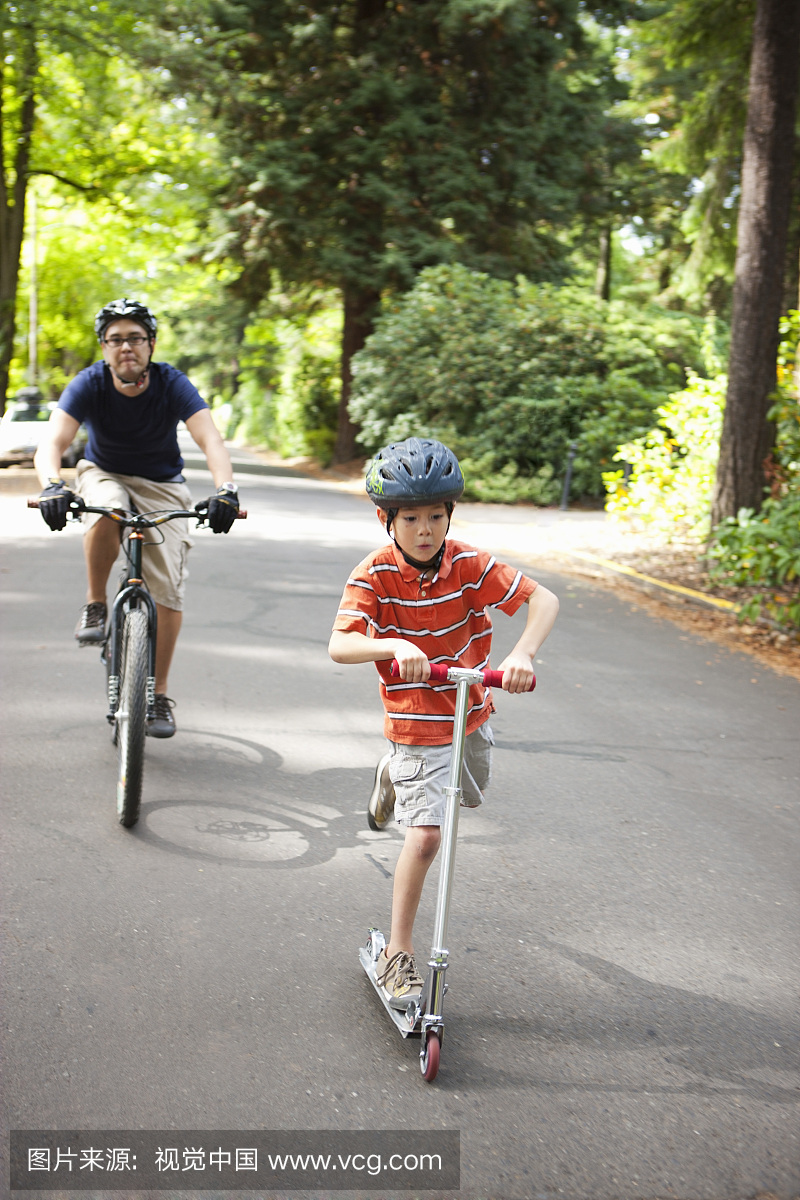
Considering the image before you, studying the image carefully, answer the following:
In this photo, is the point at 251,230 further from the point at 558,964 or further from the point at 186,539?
the point at 558,964

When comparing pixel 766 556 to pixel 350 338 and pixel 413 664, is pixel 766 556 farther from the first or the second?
pixel 350 338

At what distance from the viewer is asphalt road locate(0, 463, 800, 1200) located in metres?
2.80

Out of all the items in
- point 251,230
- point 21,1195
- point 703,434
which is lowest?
point 21,1195

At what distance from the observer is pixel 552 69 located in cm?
2842

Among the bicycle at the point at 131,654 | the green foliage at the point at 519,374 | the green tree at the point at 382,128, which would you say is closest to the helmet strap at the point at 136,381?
the bicycle at the point at 131,654

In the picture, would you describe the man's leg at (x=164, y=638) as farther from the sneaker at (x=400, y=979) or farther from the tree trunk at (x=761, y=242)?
the tree trunk at (x=761, y=242)

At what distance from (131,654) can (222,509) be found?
27.8 inches

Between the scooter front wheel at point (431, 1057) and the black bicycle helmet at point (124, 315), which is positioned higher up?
the black bicycle helmet at point (124, 315)

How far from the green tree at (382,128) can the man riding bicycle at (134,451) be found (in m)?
22.0

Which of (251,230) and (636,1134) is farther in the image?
(251,230)

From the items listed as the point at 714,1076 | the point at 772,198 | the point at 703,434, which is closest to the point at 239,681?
the point at 714,1076

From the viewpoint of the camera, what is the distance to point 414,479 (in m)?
3.08

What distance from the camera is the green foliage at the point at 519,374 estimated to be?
21.1m

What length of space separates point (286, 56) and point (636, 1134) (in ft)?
94.2
